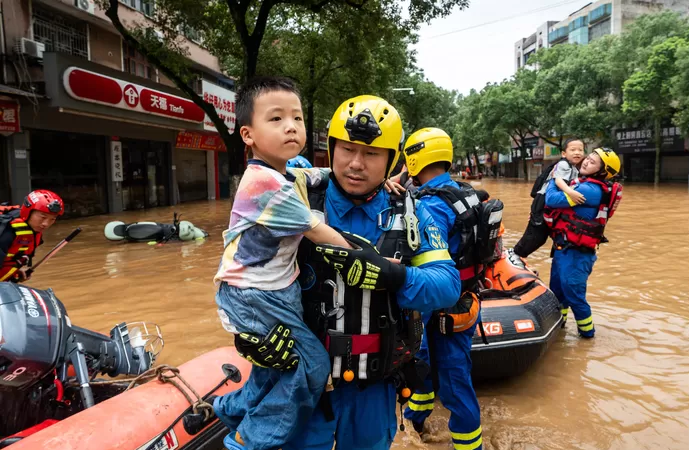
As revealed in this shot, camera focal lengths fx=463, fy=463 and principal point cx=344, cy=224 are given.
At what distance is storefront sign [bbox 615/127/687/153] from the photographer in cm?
3072

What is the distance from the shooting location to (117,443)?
87.5 inches

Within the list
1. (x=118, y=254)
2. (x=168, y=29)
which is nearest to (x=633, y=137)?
(x=168, y=29)

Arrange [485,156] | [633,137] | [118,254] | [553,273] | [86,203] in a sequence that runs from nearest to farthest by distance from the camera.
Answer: [553,273]
[118,254]
[86,203]
[633,137]
[485,156]

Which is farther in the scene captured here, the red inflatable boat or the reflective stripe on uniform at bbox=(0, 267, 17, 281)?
the reflective stripe on uniform at bbox=(0, 267, 17, 281)

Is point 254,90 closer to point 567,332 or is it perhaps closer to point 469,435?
point 469,435

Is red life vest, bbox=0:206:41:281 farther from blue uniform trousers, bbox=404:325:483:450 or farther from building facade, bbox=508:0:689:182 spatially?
building facade, bbox=508:0:689:182

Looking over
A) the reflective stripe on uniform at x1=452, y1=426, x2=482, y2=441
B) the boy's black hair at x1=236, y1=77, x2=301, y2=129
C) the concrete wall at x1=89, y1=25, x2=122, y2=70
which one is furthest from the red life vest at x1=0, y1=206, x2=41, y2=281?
the concrete wall at x1=89, y1=25, x2=122, y2=70

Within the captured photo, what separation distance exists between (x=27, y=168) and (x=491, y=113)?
1275 inches

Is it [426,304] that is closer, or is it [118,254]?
[426,304]

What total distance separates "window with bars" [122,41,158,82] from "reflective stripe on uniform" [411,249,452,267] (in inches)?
699

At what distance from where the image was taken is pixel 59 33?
545 inches

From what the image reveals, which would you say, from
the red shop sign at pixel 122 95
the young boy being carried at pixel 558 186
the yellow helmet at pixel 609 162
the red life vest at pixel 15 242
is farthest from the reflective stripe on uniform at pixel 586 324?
the red shop sign at pixel 122 95

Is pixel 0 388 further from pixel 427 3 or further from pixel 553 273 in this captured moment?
pixel 427 3

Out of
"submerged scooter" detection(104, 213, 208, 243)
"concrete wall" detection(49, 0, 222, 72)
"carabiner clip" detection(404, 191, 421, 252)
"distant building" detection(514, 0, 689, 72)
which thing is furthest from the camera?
"distant building" detection(514, 0, 689, 72)
